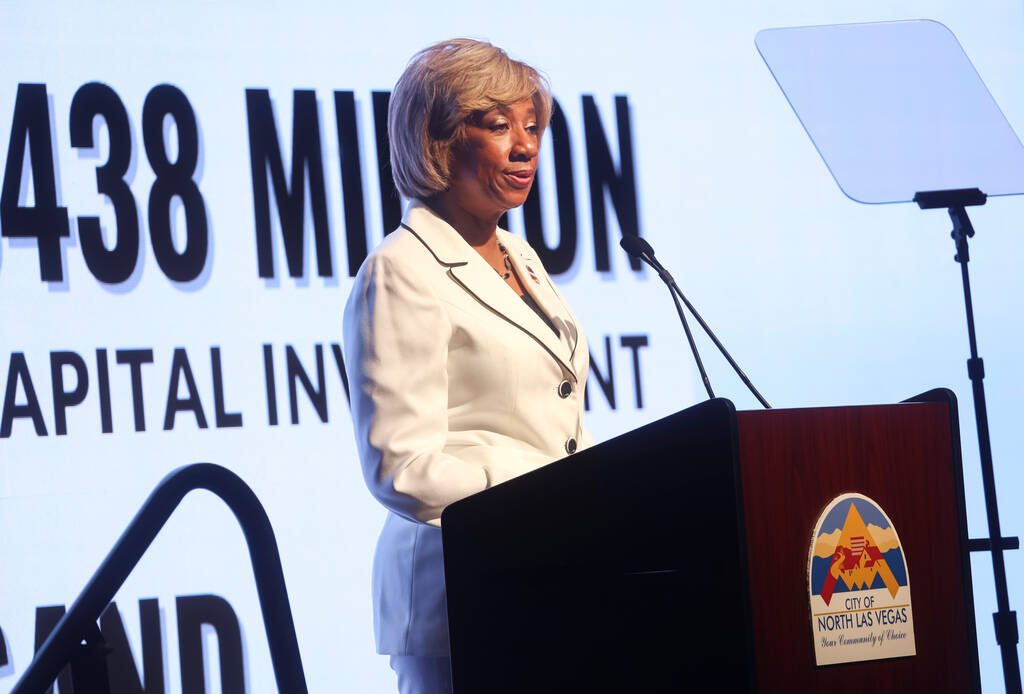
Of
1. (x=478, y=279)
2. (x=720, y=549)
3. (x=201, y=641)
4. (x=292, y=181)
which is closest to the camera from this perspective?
(x=720, y=549)

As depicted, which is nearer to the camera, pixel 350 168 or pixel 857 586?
pixel 857 586

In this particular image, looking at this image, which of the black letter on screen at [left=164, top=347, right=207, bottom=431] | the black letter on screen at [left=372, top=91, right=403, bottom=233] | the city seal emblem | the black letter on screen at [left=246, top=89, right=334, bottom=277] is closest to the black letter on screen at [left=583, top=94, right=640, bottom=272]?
the black letter on screen at [left=372, top=91, right=403, bottom=233]

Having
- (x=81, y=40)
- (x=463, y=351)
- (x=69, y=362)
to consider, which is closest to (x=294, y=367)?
(x=69, y=362)

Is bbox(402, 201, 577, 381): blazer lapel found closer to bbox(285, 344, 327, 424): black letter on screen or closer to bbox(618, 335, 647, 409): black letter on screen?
→ bbox(285, 344, 327, 424): black letter on screen

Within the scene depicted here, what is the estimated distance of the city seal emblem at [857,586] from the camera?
882 millimetres

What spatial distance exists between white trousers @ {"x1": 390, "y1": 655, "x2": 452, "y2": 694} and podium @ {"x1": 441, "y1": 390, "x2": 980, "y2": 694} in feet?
0.72

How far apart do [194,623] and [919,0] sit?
2.87 meters

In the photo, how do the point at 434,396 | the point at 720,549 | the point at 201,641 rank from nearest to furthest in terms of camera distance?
1. the point at 720,549
2. the point at 434,396
3. the point at 201,641

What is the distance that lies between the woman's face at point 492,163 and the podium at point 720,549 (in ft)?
1.87

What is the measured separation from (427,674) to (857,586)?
2.07ft

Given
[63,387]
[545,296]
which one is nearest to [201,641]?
[63,387]

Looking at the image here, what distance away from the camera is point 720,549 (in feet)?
2.77

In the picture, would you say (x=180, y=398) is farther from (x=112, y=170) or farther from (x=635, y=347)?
(x=635, y=347)

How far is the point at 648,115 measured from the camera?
10.7ft
